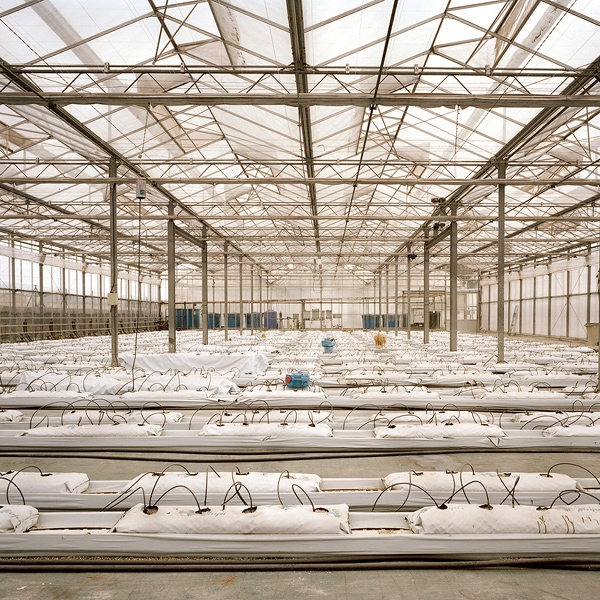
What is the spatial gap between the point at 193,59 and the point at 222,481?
9134 mm

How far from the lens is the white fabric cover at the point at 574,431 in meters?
7.06

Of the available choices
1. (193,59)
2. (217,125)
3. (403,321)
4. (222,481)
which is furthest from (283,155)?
(403,321)

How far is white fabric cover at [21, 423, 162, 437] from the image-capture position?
287 inches

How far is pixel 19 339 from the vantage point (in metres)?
25.1

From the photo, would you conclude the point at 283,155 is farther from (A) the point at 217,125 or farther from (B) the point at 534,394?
(B) the point at 534,394

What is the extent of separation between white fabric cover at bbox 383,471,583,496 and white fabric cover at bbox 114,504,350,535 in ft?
3.88

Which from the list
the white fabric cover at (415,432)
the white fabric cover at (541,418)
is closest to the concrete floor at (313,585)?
the white fabric cover at (415,432)

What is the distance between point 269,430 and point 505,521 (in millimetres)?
3960

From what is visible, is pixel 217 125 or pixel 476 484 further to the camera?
pixel 217 125

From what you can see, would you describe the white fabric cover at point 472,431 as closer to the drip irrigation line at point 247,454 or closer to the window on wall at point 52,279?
the drip irrigation line at point 247,454

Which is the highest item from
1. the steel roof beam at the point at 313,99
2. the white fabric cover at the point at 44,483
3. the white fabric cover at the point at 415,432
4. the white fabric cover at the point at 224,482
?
the steel roof beam at the point at 313,99

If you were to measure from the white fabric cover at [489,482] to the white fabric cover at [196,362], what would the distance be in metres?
10.1

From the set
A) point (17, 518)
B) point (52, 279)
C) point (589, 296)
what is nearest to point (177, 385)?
point (17, 518)

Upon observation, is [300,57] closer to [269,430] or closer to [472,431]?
[269,430]
